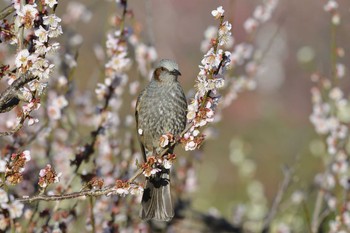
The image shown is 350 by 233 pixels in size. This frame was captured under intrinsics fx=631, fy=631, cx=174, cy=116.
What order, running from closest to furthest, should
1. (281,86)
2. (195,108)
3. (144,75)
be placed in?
(195,108) < (144,75) < (281,86)

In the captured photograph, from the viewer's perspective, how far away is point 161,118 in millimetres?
3715

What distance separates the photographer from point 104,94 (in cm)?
392

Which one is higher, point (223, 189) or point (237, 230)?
point (223, 189)

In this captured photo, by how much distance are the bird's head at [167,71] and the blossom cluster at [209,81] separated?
35.9 inches

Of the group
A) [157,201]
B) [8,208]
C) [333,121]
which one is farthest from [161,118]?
[333,121]

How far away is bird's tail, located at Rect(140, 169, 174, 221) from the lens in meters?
3.52

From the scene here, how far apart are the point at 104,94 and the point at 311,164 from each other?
23.5 feet

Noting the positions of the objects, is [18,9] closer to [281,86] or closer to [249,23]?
[249,23]

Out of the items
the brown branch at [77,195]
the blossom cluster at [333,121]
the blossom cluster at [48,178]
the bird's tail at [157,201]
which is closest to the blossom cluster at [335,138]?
the blossom cluster at [333,121]

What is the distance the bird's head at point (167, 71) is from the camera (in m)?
3.59

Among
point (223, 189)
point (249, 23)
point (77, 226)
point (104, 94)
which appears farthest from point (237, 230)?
point (223, 189)

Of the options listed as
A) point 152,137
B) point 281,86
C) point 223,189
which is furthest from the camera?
point 281,86

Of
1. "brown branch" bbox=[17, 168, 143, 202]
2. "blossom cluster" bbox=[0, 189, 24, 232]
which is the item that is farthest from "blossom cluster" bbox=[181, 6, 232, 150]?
"blossom cluster" bbox=[0, 189, 24, 232]

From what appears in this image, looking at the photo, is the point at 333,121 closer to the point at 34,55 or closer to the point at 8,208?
the point at 8,208
